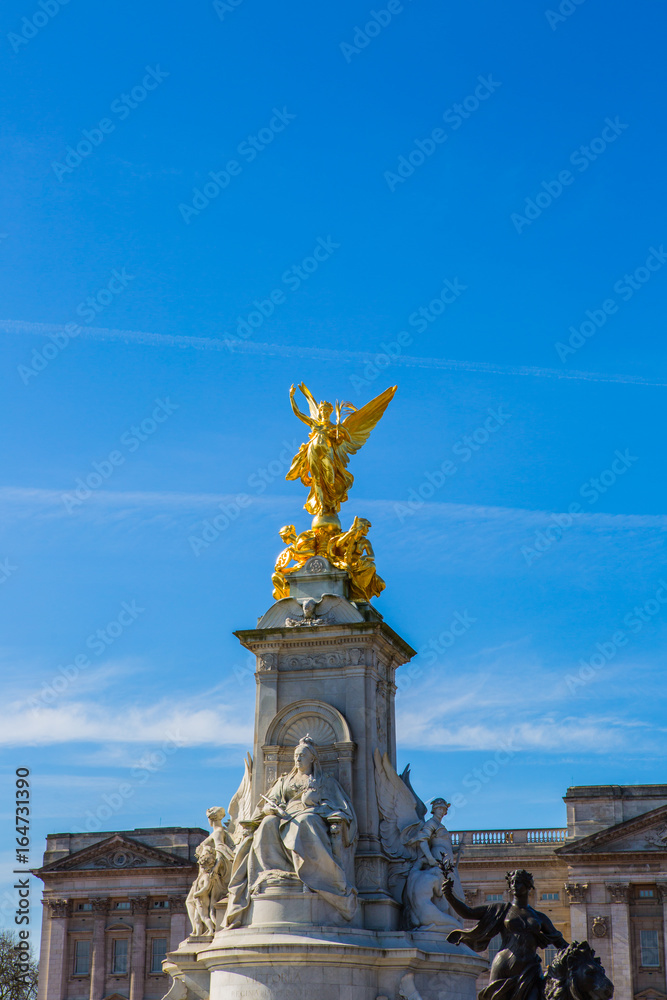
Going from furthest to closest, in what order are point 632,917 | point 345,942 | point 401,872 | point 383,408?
point 632,917 < point 383,408 < point 401,872 < point 345,942

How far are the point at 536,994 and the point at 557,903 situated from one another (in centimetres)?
5768

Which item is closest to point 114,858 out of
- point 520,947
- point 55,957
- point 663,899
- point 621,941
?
point 55,957

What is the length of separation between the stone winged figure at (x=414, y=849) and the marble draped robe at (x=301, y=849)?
4.34 feet

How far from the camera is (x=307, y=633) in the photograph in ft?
96.5

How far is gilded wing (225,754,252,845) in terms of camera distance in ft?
94.0

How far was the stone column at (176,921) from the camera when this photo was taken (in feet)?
245

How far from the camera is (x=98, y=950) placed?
7544cm

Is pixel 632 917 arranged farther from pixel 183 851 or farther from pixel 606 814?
pixel 183 851

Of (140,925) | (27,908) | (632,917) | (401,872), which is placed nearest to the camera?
(401,872)

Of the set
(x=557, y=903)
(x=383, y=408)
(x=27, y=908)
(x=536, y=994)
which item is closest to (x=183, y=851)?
(x=557, y=903)

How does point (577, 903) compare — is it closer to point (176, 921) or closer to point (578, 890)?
point (578, 890)

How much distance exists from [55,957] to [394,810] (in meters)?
54.0

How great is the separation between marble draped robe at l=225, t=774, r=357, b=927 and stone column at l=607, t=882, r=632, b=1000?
4600 cm

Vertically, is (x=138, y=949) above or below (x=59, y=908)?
Answer: below
